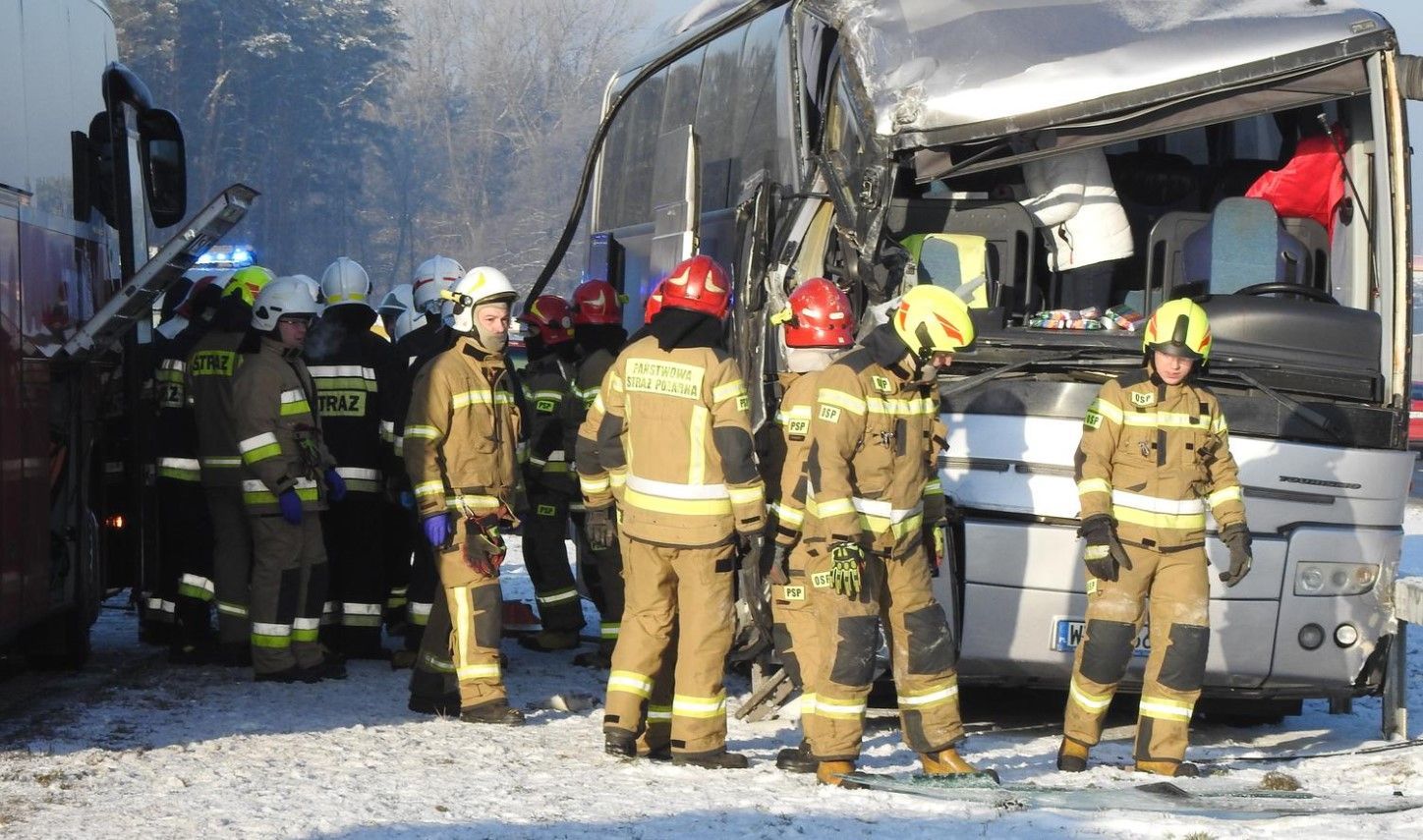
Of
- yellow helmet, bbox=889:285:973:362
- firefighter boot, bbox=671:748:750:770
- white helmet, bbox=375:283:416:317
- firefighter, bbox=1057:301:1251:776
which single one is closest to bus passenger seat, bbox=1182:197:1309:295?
firefighter, bbox=1057:301:1251:776

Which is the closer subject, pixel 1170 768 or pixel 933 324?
pixel 933 324

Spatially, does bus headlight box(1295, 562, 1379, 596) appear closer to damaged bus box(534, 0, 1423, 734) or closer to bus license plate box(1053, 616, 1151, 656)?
damaged bus box(534, 0, 1423, 734)

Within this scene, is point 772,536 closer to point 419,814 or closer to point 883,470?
point 883,470

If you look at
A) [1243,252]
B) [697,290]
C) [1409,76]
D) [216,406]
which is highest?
[1409,76]

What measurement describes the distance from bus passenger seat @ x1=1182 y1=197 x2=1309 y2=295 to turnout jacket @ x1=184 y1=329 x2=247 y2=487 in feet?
14.5

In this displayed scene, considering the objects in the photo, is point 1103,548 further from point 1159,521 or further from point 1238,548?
point 1238,548

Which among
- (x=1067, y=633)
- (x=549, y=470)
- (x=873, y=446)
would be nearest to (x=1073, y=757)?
(x=1067, y=633)

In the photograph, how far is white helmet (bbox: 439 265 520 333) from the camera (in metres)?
8.11

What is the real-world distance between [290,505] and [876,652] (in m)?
3.19

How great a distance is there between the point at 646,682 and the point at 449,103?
2251 inches

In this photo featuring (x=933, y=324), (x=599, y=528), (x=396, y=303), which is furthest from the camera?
(x=396, y=303)

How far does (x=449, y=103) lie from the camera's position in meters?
62.7

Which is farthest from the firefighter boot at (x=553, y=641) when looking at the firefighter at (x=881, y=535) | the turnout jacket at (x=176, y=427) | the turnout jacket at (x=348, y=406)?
the firefighter at (x=881, y=535)

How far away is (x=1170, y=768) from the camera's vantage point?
7281mm
